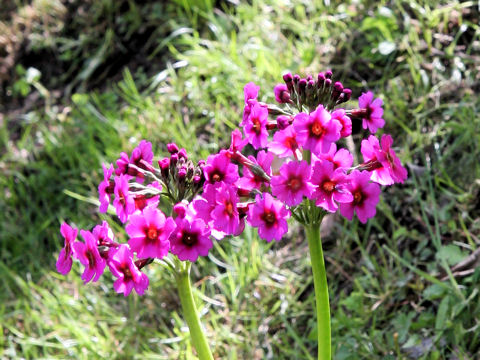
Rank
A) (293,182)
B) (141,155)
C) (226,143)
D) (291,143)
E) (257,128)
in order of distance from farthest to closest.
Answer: (226,143), (141,155), (257,128), (291,143), (293,182)

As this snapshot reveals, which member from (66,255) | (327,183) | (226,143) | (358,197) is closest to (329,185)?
(327,183)

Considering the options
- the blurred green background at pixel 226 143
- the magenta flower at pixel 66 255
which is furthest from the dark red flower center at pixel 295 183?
the blurred green background at pixel 226 143

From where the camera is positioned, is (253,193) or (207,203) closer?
(207,203)

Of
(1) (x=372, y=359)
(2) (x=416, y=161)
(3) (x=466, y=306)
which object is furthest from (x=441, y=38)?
(1) (x=372, y=359)

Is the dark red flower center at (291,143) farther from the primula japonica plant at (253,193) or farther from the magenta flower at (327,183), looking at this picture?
the magenta flower at (327,183)

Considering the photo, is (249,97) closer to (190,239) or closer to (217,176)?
(217,176)

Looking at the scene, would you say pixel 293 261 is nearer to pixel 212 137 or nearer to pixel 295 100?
pixel 212 137
